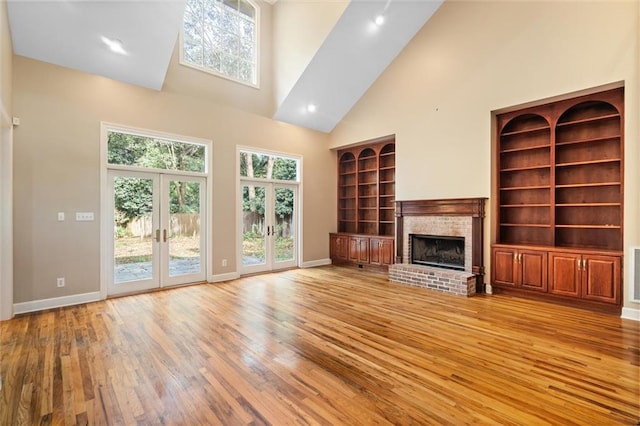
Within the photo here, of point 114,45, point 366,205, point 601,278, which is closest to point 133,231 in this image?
point 114,45

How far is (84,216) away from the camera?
4.51 m

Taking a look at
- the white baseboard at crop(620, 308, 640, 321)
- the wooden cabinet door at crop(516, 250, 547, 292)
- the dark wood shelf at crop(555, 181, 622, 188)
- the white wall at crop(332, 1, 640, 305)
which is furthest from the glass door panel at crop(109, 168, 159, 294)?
the white baseboard at crop(620, 308, 640, 321)

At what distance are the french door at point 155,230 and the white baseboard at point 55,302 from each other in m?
0.27

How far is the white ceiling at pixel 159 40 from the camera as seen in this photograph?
387 centimetres

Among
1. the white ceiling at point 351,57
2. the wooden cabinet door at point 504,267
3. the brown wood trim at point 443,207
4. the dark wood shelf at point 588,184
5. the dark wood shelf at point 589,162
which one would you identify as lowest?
the wooden cabinet door at point 504,267

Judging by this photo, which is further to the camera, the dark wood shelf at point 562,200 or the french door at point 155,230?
the french door at point 155,230

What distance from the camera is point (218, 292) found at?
16.6 ft

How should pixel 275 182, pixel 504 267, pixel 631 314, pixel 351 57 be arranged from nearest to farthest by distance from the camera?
1. pixel 631 314
2. pixel 504 267
3. pixel 351 57
4. pixel 275 182

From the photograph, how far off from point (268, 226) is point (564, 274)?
207 inches

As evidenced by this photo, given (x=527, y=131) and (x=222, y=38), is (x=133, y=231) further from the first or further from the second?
Answer: (x=527, y=131)

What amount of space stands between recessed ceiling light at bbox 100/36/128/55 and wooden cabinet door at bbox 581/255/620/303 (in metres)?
7.10

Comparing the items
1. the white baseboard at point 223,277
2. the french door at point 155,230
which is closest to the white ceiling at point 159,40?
the french door at point 155,230

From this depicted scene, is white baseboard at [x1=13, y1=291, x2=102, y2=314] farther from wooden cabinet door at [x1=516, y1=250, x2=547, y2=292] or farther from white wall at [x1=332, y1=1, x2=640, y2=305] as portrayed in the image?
wooden cabinet door at [x1=516, y1=250, x2=547, y2=292]

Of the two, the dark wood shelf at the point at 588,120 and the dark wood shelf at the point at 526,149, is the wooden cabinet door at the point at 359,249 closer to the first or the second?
the dark wood shelf at the point at 526,149
